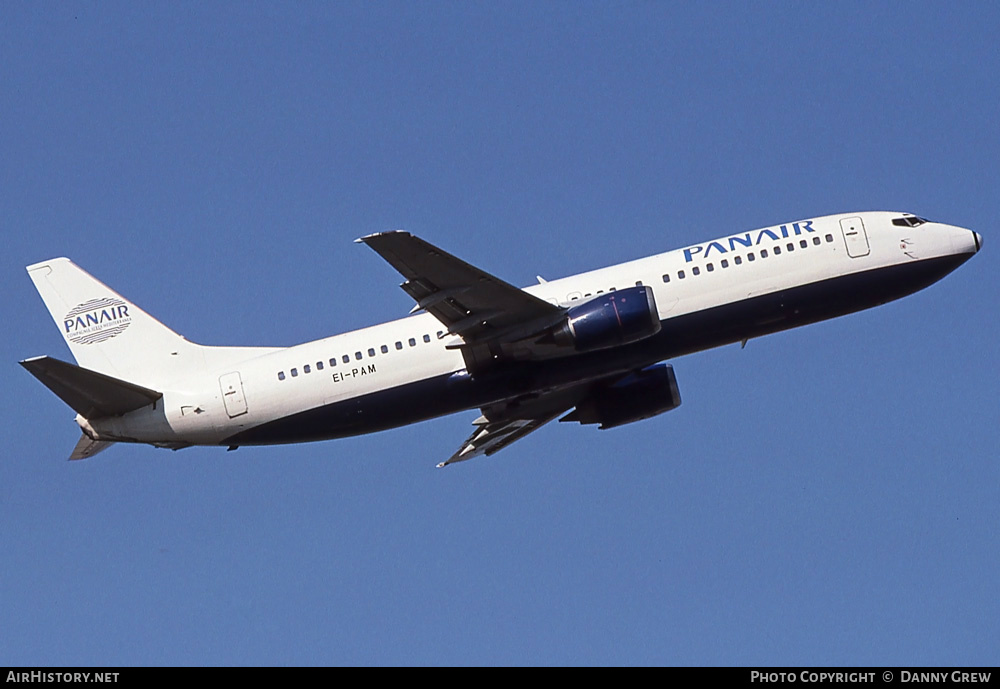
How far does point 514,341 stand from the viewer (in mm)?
45781

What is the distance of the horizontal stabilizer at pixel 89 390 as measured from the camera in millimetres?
43531

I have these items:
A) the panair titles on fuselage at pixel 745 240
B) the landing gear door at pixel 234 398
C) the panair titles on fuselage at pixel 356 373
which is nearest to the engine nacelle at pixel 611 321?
the panair titles on fuselage at pixel 745 240

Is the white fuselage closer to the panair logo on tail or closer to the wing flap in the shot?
the panair logo on tail

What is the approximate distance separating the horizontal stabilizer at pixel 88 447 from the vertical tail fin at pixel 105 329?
118 inches

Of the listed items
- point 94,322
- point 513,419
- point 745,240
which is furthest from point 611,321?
point 94,322

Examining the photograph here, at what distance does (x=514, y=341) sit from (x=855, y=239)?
1303 centimetres

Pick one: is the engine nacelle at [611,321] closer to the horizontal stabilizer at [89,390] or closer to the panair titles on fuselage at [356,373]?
the panair titles on fuselage at [356,373]

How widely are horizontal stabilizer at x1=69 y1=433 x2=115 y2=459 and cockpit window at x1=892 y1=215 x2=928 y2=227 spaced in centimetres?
2949

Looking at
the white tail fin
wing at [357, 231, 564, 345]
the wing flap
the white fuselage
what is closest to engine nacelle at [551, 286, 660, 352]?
wing at [357, 231, 564, 345]

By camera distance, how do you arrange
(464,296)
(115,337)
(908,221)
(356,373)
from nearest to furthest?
(464,296)
(356,373)
(908,221)
(115,337)

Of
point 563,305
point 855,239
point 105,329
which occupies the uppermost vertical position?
point 105,329

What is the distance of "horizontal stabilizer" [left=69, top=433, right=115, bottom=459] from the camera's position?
47106 mm

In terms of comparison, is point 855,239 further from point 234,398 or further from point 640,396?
point 234,398
